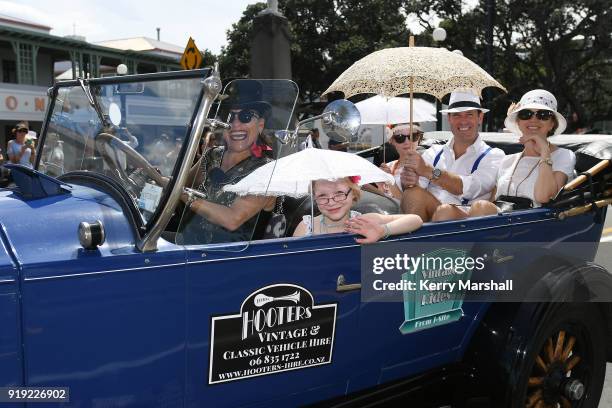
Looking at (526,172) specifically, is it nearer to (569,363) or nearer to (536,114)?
(536,114)

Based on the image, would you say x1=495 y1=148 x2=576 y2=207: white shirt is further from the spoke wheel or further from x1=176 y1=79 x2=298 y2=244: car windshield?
x1=176 y1=79 x2=298 y2=244: car windshield

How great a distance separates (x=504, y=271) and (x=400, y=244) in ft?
2.18

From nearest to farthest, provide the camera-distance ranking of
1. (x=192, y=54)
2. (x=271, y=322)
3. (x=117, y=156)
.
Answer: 1. (x=271, y=322)
2. (x=117, y=156)
3. (x=192, y=54)

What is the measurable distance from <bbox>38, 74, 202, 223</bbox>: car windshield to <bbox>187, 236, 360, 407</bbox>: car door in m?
0.35

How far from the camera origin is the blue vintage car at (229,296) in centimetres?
175

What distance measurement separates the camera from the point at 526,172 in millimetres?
3443

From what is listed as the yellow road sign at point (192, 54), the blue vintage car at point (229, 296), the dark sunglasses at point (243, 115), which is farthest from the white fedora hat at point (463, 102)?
the yellow road sign at point (192, 54)

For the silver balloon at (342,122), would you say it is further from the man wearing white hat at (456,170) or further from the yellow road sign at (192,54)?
the yellow road sign at (192,54)

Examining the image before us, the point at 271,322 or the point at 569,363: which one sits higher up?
the point at 271,322

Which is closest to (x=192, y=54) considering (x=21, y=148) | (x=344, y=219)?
(x=21, y=148)

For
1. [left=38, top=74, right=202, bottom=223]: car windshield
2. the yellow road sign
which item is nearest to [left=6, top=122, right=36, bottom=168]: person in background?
the yellow road sign

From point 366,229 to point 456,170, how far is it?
71.4 inches

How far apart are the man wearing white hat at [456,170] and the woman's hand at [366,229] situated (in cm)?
101

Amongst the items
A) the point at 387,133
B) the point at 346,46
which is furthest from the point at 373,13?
the point at 387,133
